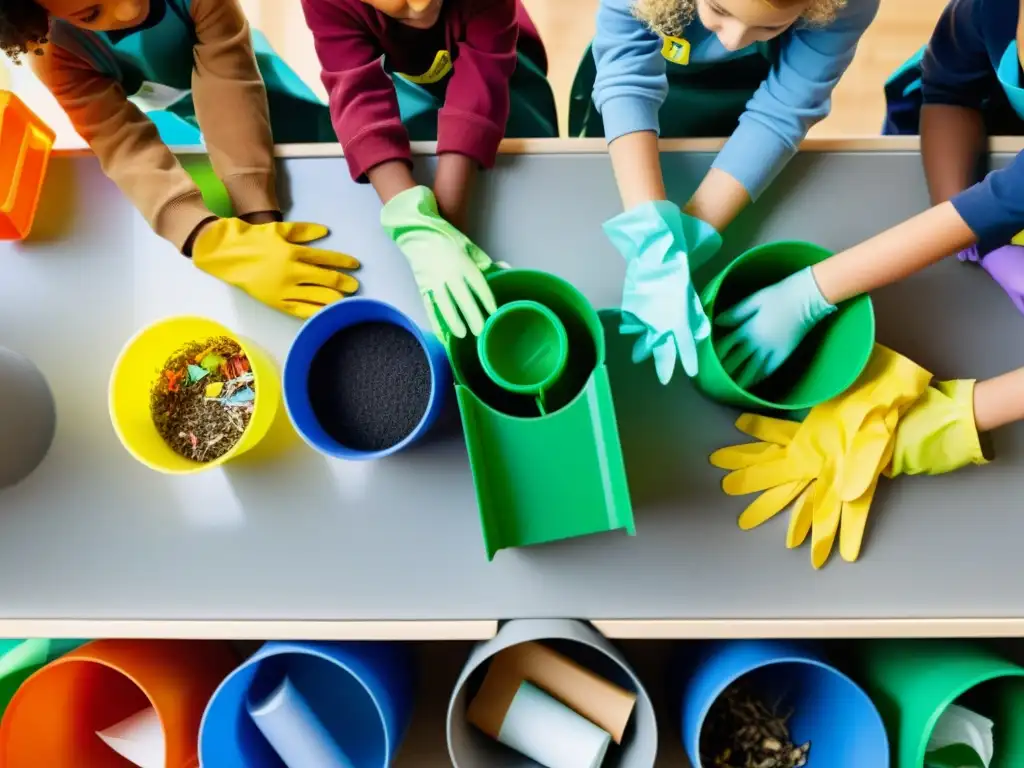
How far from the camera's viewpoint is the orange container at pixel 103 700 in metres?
0.72

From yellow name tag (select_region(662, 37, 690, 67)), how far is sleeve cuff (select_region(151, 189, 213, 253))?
474 millimetres

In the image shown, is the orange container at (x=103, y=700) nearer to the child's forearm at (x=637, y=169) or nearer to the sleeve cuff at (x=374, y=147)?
the sleeve cuff at (x=374, y=147)

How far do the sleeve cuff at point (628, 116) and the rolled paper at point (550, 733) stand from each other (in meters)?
0.57

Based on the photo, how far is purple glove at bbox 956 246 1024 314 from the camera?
26.7 inches

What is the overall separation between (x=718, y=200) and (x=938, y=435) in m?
0.30

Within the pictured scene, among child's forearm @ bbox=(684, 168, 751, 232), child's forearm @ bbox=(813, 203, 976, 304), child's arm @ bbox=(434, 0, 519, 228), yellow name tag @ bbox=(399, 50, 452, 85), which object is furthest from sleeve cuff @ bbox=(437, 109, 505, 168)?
child's forearm @ bbox=(813, 203, 976, 304)

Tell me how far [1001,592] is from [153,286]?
0.87 meters

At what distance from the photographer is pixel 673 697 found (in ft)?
2.77

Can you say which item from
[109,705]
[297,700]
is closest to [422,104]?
[297,700]

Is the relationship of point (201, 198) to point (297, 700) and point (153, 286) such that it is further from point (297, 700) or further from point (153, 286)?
point (297, 700)

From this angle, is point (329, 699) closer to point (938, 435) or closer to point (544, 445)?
point (544, 445)

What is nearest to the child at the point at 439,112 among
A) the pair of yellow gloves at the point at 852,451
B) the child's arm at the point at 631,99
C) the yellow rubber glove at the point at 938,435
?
the child's arm at the point at 631,99

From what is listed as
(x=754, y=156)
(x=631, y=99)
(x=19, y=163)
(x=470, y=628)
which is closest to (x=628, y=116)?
(x=631, y=99)

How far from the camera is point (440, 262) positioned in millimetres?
640
